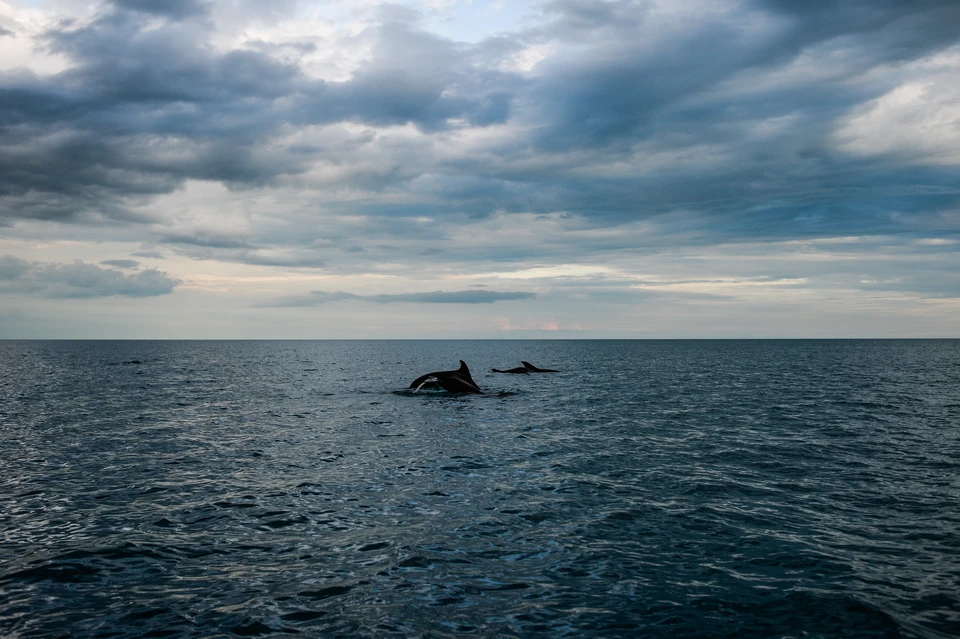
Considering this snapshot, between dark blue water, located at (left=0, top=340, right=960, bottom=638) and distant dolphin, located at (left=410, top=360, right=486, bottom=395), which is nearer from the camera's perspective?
dark blue water, located at (left=0, top=340, right=960, bottom=638)

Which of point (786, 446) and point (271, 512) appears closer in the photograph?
point (271, 512)

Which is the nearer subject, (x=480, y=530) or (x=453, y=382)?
(x=480, y=530)

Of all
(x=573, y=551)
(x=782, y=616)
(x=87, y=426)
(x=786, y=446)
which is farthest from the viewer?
(x=87, y=426)

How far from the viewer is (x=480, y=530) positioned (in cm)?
1317

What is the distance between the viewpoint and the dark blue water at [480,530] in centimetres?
905

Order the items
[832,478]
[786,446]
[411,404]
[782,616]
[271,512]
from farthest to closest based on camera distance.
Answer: [411,404] < [786,446] < [832,478] < [271,512] < [782,616]

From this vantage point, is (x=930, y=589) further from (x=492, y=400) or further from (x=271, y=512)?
(x=492, y=400)

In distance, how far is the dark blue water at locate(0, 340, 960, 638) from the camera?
9.05 meters

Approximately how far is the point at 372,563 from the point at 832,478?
14.8m

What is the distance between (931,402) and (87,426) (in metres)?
53.0

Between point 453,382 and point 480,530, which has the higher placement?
point 453,382

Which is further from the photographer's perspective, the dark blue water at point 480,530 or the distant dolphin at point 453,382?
the distant dolphin at point 453,382

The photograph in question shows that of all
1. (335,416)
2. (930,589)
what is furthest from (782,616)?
(335,416)

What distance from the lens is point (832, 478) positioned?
18.4 m
